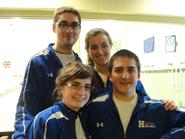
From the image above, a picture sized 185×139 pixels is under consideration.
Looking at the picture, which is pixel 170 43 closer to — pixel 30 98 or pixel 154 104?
pixel 154 104

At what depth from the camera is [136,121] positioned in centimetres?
171

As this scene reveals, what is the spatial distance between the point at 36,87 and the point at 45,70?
133 millimetres

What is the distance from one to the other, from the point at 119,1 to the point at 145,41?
35.5 inches

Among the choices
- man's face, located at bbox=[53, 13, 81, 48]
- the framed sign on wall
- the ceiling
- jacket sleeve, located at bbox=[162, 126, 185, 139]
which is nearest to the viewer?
jacket sleeve, located at bbox=[162, 126, 185, 139]

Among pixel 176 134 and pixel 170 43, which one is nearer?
pixel 176 134

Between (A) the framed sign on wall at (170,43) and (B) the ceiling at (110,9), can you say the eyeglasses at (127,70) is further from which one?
(A) the framed sign on wall at (170,43)

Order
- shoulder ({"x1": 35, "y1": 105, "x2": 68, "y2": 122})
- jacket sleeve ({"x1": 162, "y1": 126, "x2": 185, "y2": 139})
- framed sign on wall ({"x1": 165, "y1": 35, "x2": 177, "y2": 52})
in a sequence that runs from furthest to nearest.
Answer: framed sign on wall ({"x1": 165, "y1": 35, "x2": 177, "y2": 52}) → jacket sleeve ({"x1": 162, "y1": 126, "x2": 185, "y2": 139}) → shoulder ({"x1": 35, "y1": 105, "x2": 68, "y2": 122})

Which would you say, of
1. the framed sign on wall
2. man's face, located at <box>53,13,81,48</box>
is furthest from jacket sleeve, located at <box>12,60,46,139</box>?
the framed sign on wall

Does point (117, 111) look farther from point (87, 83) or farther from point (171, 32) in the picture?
point (171, 32)

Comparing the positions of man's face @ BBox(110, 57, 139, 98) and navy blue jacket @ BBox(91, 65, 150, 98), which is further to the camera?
navy blue jacket @ BBox(91, 65, 150, 98)

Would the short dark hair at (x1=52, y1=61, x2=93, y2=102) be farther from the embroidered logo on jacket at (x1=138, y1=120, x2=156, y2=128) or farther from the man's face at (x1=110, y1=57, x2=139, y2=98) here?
the embroidered logo on jacket at (x1=138, y1=120, x2=156, y2=128)

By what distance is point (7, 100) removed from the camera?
313 centimetres

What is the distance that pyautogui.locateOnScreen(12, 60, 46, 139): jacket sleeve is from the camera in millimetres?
1669

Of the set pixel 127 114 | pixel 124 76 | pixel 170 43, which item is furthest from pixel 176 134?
pixel 170 43
